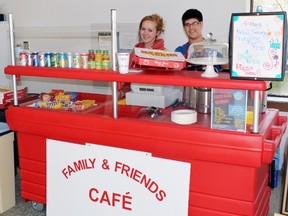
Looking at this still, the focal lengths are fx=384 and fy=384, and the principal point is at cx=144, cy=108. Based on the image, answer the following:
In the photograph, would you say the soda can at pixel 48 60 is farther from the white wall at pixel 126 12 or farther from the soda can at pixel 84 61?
the white wall at pixel 126 12

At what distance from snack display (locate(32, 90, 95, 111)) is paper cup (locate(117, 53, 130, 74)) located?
0.59 meters

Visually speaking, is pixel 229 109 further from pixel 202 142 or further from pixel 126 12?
→ pixel 126 12

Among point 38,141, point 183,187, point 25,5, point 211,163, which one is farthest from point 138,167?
point 25,5

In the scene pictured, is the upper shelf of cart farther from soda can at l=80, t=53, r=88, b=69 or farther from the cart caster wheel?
Result: the cart caster wheel

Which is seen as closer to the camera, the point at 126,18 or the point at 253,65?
the point at 253,65

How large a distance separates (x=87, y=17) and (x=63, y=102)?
5.96 ft

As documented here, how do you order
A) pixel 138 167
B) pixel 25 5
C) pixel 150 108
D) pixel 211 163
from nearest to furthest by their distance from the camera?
1. pixel 211 163
2. pixel 138 167
3. pixel 150 108
4. pixel 25 5

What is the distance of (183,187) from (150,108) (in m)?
0.61

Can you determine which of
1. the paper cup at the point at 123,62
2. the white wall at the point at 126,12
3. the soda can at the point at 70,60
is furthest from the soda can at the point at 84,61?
the white wall at the point at 126,12

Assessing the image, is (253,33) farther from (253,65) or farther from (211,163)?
(211,163)

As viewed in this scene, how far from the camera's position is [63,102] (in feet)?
9.96

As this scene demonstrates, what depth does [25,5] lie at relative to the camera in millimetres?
4938

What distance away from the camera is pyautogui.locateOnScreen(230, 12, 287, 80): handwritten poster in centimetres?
200

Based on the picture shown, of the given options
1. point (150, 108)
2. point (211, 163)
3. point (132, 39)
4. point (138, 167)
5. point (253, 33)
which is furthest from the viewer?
point (132, 39)
